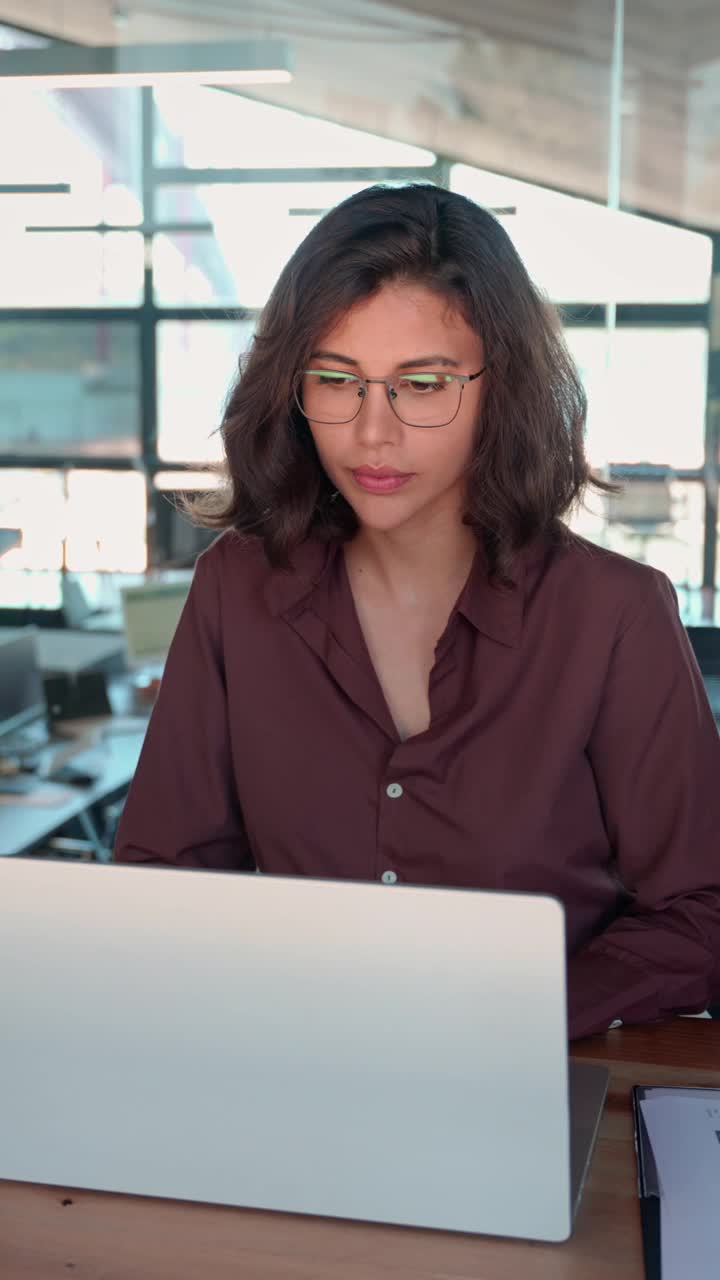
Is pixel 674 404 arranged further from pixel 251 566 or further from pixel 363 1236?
pixel 363 1236

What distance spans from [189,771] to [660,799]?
1.69 feet

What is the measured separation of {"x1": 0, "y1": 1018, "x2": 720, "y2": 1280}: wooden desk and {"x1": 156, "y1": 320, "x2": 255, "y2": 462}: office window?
4053 mm

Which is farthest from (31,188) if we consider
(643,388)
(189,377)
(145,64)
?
(643,388)

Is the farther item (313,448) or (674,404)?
(674,404)

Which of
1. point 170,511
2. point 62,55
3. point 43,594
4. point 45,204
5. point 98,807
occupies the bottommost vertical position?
point 98,807

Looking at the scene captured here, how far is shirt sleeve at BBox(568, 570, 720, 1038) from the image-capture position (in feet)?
4.26

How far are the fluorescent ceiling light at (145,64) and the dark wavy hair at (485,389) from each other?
10.8ft

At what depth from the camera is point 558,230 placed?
4262mm

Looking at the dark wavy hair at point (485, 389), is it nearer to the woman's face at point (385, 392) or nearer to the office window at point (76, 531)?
the woman's face at point (385, 392)

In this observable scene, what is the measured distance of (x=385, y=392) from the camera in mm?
1369

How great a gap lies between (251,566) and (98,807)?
248cm

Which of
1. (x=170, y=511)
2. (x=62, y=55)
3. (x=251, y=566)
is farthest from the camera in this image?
(x=170, y=511)

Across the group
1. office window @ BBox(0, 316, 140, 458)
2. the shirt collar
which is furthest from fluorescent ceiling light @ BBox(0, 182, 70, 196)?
the shirt collar

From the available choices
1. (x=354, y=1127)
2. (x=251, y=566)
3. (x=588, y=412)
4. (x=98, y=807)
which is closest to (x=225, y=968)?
(x=354, y=1127)
